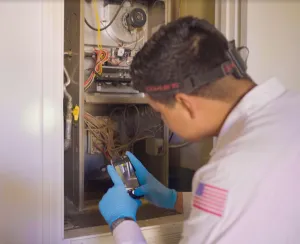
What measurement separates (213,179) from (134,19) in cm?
105

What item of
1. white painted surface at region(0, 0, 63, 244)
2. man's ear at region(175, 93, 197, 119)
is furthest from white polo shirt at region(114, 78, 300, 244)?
white painted surface at region(0, 0, 63, 244)

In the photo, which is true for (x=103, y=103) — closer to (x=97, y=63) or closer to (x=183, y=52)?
(x=97, y=63)

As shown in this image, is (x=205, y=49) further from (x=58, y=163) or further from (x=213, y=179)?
(x=58, y=163)

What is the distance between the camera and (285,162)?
69 cm

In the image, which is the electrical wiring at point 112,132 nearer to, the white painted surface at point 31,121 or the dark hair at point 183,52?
the white painted surface at point 31,121

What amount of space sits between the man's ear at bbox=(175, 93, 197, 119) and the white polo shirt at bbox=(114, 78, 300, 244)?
0.37 ft

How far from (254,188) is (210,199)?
0.27 feet

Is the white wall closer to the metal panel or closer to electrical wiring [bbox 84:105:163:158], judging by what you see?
electrical wiring [bbox 84:105:163:158]

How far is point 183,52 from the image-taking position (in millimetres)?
747

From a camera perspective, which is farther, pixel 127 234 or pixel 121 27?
pixel 121 27

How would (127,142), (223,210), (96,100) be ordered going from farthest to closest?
(127,142) → (96,100) → (223,210)

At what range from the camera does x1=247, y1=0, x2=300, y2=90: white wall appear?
1.36m

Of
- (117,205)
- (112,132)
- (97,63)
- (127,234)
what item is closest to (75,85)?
(97,63)

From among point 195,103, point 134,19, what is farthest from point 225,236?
point 134,19
